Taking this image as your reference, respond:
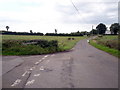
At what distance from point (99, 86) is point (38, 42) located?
1856 centimetres

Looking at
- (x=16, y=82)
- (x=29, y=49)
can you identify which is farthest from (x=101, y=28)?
(x=16, y=82)

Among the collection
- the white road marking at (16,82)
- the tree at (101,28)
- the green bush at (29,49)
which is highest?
the tree at (101,28)

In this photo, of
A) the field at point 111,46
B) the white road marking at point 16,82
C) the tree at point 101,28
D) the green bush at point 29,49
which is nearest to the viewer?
the white road marking at point 16,82

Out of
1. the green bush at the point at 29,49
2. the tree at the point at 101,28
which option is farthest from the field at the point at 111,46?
the tree at the point at 101,28

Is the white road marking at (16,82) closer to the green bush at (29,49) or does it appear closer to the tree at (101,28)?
the green bush at (29,49)

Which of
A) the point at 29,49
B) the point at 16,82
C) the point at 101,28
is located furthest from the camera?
the point at 101,28

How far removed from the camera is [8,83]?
6602mm

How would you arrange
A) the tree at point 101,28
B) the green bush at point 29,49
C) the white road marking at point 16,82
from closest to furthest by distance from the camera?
the white road marking at point 16,82
the green bush at point 29,49
the tree at point 101,28

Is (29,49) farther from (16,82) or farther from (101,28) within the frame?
(101,28)

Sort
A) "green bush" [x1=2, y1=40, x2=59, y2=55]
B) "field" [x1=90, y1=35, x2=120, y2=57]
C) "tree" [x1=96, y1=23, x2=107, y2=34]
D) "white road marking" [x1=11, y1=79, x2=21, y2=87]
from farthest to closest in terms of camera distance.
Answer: "tree" [x1=96, y1=23, x2=107, y2=34], "green bush" [x1=2, y1=40, x2=59, y2=55], "field" [x1=90, y1=35, x2=120, y2=57], "white road marking" [x1=11, y1=79, x2=21, y2=87]

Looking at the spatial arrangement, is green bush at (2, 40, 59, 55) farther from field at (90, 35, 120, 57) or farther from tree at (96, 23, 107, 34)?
tree at (96, 23, 107, 34)

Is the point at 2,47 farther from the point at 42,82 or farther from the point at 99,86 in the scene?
the point at 99,86

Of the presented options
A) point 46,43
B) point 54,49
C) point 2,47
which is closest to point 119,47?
point 54,49

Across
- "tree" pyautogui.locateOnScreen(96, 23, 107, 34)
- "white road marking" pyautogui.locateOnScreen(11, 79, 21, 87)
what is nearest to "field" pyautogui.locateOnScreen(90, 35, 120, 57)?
"white road marking" pyautogui.locateOnScreen(11, 79, 21, 87)
